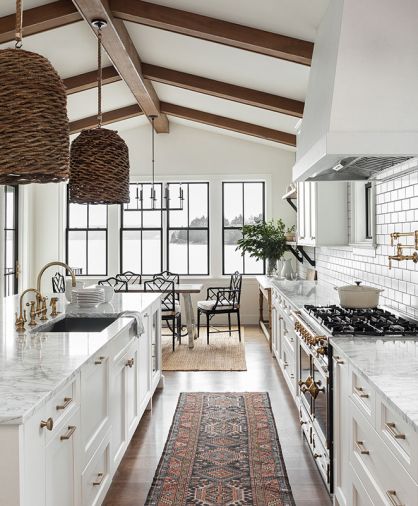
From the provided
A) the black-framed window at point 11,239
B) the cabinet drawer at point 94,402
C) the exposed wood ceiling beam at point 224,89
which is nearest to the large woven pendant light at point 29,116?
the cabinet drawer at point 94,402

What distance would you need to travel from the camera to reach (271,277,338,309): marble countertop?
4102mm

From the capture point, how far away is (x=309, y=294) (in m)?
4.74

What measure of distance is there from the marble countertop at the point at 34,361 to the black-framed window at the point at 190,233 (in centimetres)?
548

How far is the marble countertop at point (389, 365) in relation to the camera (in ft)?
5.08

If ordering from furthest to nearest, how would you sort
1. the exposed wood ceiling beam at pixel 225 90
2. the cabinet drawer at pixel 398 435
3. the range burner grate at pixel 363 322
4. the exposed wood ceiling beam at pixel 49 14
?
the exposed wood ceiling beam at pixel 225 90 < the exposed wood ceiling beam at pixel 49 14 < the range burner grate at pixel 363 322 < the cabinet drawer at pixel 398 435

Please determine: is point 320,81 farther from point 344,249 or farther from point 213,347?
point 213,347

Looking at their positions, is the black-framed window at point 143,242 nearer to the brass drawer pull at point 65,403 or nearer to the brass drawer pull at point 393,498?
the brass drawer pull at point 65,403

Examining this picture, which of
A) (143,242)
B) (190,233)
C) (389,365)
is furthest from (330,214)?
(143,242)

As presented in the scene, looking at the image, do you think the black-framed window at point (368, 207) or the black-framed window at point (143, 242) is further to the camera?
the black-framed window at point (143, 242)

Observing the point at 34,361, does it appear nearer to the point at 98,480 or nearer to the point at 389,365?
the point at 98,480

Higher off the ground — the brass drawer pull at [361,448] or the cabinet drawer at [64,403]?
the cabinet drawer at [64,403]

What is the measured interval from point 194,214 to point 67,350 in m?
6.64

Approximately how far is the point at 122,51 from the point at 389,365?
4.06 meters

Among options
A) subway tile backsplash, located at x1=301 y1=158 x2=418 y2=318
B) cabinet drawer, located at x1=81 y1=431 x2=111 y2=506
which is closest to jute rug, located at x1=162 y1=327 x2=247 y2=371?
subway tile backsplash, located at x1=301 y1=158 x2=418 y2=318
